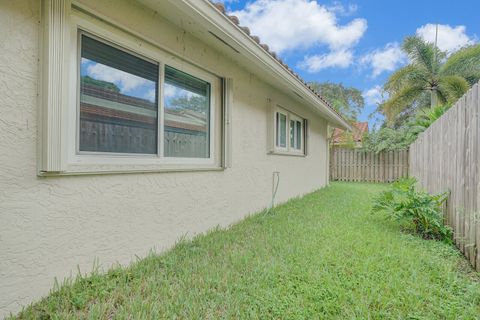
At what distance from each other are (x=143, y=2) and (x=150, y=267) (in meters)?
2.70

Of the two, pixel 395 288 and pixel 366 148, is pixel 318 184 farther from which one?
pixel 395 288

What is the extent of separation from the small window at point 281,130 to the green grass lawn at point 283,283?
3.30 m

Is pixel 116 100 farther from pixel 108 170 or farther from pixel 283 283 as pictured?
pixel 283 283

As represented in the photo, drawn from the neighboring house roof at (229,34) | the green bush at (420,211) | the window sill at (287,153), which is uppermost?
the neighboring house roof at (229,34)

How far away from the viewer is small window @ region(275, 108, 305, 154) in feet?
22.0

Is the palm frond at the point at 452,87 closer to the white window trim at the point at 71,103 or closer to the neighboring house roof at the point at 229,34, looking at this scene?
the neighboring house roof at the point at 229,34

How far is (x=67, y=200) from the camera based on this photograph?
2277mm

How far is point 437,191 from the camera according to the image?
440 centimetres

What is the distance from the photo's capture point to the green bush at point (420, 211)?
3826 mm

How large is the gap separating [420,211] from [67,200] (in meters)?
4.34

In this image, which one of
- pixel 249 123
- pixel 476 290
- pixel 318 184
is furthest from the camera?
pixel 318 184

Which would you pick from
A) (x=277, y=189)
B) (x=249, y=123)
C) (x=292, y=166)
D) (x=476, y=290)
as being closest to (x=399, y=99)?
(x=292, y=166)

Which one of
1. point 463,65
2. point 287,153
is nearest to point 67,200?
point 287,153

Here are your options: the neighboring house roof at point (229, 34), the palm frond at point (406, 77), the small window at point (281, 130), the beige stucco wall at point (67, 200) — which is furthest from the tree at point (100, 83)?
the palm frond at point (406, 77)
